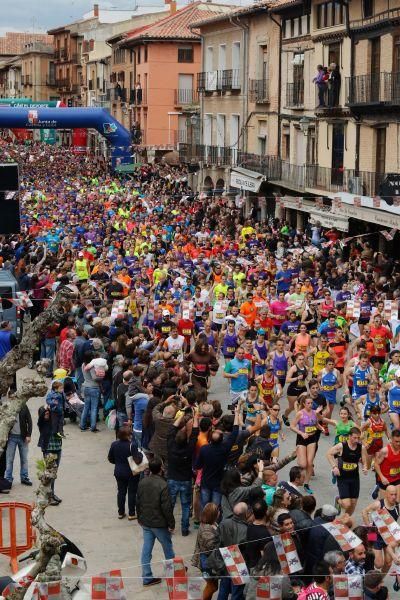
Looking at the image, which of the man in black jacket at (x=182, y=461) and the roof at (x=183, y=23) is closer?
the man in black jacket at (x=182, y=461)

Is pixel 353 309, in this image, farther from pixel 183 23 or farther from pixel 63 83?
pixel 63 83

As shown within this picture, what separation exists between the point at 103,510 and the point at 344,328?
6.87m

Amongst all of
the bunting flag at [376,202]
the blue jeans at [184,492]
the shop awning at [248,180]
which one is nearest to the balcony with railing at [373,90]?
the bunting flag at [376,202]

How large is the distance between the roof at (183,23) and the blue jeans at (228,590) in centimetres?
5235

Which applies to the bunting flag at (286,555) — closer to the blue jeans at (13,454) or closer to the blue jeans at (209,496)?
the blue jeans at (209,496)

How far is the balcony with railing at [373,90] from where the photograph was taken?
28.7 m

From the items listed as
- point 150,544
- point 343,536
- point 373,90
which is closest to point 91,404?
point 150,544

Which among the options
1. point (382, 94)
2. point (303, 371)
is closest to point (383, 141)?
point (382, 94)

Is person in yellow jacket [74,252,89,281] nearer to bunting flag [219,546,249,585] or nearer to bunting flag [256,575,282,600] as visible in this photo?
bunting flag [219,546,249,585]

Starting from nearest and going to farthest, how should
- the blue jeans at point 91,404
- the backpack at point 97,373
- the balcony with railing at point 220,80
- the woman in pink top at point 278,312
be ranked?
the backpack at point 97,373 → the blue jeans at point 91,404 → the woman in pink top at point 278,312 → the balcony with railing at point 220,80

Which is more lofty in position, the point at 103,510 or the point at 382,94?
the point at 382,94

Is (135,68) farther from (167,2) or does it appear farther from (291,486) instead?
(291,486)

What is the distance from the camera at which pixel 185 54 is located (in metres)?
63.3

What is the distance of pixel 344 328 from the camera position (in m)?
19.0
